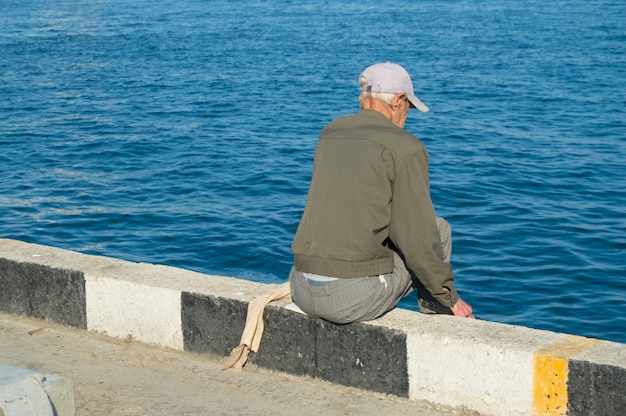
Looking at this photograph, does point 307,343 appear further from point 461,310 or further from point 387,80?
point 387,80

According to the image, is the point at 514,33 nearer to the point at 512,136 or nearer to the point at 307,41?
the point at 307,41

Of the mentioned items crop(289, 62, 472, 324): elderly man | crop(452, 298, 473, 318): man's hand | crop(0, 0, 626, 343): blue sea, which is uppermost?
crop(289, 62, 472, 324): elderly man

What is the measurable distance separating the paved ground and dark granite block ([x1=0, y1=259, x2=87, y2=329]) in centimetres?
10

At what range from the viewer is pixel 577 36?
95.6 feet

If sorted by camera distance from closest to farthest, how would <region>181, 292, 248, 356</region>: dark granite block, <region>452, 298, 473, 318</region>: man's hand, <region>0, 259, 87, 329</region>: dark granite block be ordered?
<region>452, 298, 473, 318</region>: man's hand
<region>181, 292, 248, 356</region>: dark granite block
<region>0, 259, 87, 329</region>: dark granite block

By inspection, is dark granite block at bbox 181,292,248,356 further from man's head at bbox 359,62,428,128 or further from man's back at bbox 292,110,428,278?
man's head at bbox 359,62,428,128

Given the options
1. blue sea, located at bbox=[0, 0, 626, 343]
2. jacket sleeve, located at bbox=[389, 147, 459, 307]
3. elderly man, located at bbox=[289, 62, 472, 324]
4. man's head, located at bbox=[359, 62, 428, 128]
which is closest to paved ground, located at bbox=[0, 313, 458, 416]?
elderly man, located at bbox=[289, 62, 472, 324]

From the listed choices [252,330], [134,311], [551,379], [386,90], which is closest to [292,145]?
[134,311]

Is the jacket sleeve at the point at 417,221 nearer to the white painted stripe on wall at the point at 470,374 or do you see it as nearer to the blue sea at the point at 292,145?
the white painted stripe on wall at the point at 470,374

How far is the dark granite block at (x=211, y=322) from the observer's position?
4.76m

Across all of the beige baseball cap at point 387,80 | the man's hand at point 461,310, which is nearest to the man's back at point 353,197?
the beige baseball cap at point 387,80

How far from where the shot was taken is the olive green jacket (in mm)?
4109

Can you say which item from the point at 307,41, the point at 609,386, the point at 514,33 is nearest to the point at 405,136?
the point at 609,386

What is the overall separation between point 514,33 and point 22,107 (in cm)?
1735
